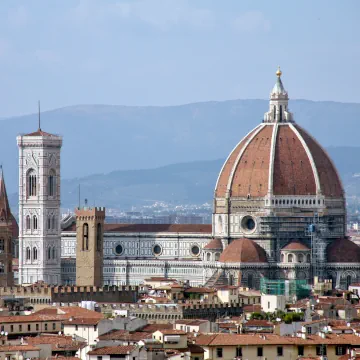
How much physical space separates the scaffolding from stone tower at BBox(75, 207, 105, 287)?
39.8ft

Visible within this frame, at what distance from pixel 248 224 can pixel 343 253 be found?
885 centimetres

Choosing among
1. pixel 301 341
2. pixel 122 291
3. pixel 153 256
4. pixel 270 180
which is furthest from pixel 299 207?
pixel 301 341

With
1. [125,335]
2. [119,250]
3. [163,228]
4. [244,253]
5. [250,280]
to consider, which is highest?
[163,228]

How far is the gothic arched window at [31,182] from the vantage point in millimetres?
162875

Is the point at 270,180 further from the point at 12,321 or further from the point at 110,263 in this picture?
the point at 12,321

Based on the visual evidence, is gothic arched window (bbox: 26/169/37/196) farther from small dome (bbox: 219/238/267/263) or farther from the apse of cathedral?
small dome (bbox: 219/238/267/263)

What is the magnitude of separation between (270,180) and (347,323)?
219ft

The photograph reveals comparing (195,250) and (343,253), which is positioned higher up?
(195,250)

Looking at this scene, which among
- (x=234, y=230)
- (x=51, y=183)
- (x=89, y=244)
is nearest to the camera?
(x=89, y=244)

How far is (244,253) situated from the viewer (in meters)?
151

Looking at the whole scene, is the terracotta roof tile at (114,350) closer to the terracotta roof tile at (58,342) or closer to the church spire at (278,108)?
the terracotta roof tile at (58,342)

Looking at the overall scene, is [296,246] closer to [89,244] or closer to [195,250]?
[89,244]

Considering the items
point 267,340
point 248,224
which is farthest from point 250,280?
point 267,340

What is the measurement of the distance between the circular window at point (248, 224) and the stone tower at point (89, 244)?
10.0 meters
